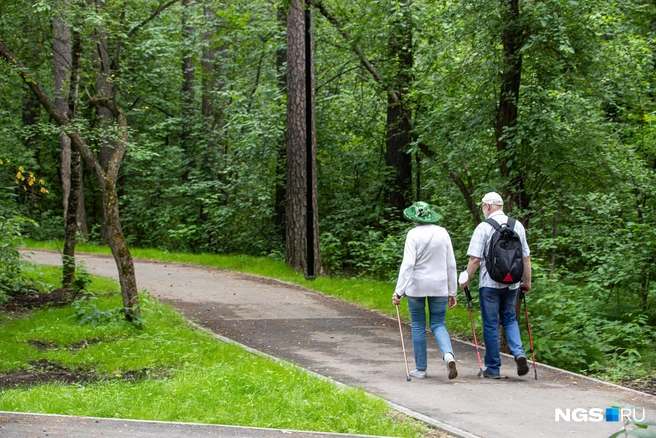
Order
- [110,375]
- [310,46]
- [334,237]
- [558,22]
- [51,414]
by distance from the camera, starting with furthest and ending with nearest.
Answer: [334,237]
[310,46]
[558,22]
[110,375]
[51,414]

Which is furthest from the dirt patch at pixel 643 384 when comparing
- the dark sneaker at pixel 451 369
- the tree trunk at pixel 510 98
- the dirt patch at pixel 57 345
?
the dirt patch at pixel 57 345

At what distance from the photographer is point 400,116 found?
1673cm

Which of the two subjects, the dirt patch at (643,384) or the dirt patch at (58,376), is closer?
the dirt patch at (643,384)

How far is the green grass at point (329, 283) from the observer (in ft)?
41.1

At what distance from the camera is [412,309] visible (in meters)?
8.54

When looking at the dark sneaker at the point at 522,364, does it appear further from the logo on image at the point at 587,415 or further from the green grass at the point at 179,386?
the green grass at the point at 179,386

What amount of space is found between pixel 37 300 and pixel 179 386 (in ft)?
23.2

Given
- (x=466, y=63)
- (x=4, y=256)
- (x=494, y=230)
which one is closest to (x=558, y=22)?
(x=466, y=63)

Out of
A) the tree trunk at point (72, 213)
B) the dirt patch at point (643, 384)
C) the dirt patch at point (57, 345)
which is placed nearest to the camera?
the dirt patch at point (643, 384)

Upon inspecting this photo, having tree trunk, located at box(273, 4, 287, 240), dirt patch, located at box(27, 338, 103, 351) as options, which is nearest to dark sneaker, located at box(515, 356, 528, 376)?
dirt patch, located at box(27, 338, 103, 351)

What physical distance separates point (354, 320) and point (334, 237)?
26.1 ft

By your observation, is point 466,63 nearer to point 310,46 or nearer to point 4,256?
point 310,46

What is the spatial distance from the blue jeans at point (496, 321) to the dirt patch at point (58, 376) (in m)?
3.60

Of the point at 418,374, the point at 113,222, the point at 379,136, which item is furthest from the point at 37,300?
the point at 379,136
